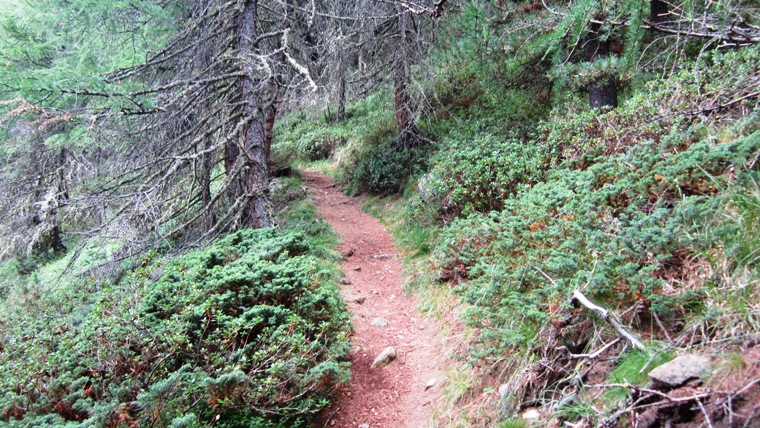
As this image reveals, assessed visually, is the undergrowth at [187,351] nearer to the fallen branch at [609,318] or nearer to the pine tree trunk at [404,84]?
the fallen branch at [609,318]

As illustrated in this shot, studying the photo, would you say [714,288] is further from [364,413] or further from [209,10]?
[209,10]

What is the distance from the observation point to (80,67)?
591 cm

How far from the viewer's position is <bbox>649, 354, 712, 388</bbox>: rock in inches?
81.0

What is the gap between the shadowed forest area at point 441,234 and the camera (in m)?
2.71

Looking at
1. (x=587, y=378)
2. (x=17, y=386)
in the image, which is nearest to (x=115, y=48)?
(x=17, y=386)

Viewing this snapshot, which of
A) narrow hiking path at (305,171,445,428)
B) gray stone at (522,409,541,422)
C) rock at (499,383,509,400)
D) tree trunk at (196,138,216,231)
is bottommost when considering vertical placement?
narrow hiking path at (305,171,445,428)

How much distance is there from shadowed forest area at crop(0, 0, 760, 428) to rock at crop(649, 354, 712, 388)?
0.01m

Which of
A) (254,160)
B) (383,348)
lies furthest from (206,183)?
(383,348)

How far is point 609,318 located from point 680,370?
0.73 meters

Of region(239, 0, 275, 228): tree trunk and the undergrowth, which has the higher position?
region(239, 0, 275, 228): tree trunk

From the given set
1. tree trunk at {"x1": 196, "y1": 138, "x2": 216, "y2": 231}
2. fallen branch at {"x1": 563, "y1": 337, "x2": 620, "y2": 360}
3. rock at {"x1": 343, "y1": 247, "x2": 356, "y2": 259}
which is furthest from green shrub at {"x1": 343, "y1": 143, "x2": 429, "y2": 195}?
fallen branch at {"x1": 563, "y1": 337, "x2": 620, "y2": 360}

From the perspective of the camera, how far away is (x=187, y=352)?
365cm

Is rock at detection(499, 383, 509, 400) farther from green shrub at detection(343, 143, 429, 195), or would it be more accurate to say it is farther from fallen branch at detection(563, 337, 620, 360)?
green shrub at detection(343, 143, 429, 195)

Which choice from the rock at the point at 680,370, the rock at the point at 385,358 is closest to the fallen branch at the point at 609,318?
the rock at the point at 680,370
